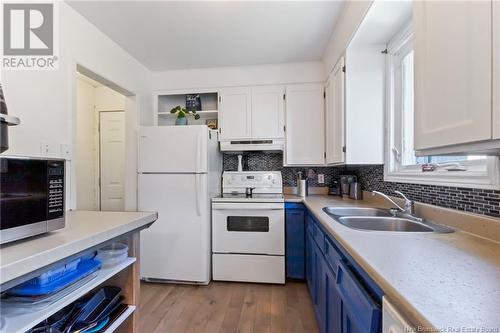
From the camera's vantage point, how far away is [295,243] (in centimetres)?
238

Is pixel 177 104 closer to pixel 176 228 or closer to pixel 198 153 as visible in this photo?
pixel 198 153

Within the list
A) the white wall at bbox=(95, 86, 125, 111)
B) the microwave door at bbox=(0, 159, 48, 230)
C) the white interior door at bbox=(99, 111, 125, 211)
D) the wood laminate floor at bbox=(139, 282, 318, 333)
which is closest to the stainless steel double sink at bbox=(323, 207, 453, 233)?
the wood laminate floor at bbox=(139, 282, 318, 333)

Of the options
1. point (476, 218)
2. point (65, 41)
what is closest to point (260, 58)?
point (65, 41)

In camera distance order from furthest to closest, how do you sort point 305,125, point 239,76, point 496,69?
point 239,76
point 305,125
point 496,69

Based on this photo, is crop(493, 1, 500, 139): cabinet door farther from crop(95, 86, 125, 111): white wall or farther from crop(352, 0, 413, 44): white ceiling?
crop(95, 86, 125, 111): white wall

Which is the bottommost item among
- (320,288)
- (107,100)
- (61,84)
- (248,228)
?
(320,288)

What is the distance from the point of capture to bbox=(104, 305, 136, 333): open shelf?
3.56ft

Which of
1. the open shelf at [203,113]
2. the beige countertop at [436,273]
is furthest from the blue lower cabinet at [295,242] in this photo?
the open shelf at [203,113]

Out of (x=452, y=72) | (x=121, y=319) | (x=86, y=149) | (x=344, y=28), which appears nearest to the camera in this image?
(x=452, y=72)

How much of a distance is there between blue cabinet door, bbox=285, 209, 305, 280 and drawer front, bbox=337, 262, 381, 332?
1313 mm

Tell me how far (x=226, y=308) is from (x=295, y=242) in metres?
0.88

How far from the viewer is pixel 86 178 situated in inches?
130

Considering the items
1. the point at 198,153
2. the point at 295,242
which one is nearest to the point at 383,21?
the point at 198,153

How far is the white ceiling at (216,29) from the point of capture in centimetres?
178
